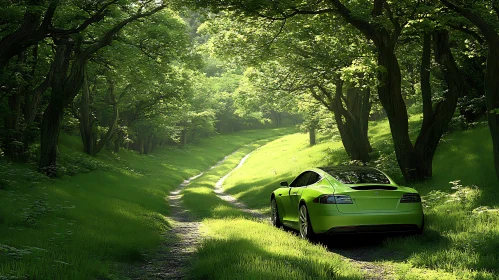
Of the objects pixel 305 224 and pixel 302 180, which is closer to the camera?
pixel 305 224

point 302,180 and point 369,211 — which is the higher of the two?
point 302,180

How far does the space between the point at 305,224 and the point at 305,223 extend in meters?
0.02

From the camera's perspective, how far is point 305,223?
28.2 feet

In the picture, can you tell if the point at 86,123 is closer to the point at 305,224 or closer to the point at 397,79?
the point at 397,79

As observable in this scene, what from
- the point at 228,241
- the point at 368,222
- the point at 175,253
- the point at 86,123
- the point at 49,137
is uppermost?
the point at 86,123

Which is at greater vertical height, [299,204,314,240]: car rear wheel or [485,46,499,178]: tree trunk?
[485,46,499,178]: tree trunk

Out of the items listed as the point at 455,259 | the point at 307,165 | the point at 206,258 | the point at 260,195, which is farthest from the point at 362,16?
the point at 307,165

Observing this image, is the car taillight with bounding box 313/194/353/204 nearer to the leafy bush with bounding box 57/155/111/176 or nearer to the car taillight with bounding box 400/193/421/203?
the car taillight with bounding box 400/193/421/203

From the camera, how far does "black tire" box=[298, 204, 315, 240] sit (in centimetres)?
829

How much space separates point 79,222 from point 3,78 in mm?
8030

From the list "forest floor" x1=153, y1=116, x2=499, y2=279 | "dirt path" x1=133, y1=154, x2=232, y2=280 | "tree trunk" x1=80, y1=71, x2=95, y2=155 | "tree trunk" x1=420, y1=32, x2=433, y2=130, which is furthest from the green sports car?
"tree trunk" x1=80, y1=71, x2=95, y2=155

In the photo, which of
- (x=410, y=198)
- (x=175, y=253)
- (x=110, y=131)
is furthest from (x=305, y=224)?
(x=110, y=131)

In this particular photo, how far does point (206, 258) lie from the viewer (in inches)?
263

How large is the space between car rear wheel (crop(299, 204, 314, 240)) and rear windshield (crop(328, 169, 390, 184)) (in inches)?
39.1
